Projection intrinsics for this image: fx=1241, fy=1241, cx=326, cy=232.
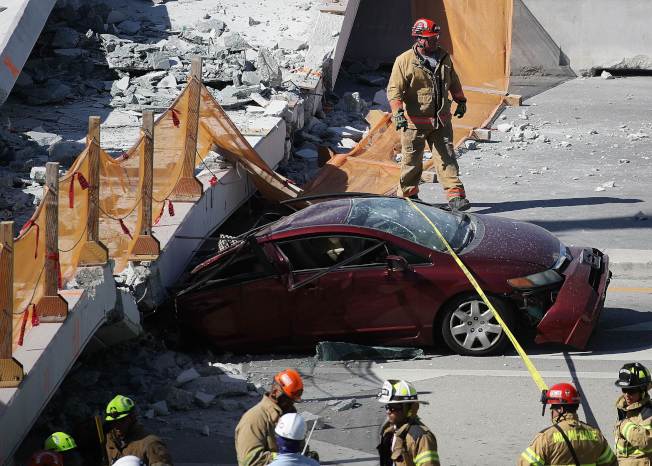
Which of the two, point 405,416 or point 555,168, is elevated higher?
point 405,416

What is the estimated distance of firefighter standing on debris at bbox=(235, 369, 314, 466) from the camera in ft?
21.2

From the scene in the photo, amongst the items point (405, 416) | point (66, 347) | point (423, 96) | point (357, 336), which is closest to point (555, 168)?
point (423, 96)

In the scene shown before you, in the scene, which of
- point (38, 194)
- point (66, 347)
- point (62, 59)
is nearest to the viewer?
point (66, 347)

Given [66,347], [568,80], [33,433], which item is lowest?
[568,80]

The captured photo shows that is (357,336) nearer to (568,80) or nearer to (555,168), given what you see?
(555,168)

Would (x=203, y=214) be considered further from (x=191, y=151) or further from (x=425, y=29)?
(x=425, y=29)

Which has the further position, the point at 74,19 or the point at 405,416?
the point at 74,19

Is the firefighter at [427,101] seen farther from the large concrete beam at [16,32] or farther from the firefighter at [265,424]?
the firefighter at [265,424]

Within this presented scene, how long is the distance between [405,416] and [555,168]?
1081 centimetres

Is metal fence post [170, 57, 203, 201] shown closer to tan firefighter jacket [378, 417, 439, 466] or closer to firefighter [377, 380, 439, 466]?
firefighter [377, 380, 439, 466]

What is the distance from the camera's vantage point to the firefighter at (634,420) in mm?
6891

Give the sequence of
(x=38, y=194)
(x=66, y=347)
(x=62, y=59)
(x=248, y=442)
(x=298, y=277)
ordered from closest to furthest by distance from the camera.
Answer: (x=248, y=442) → (x=66, y=347) → (x=298, y=277) → (x=38, y=194) → (x=62, y=59)

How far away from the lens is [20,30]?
1659 centimetres

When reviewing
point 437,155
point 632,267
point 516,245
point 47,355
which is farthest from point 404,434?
point 437,155
